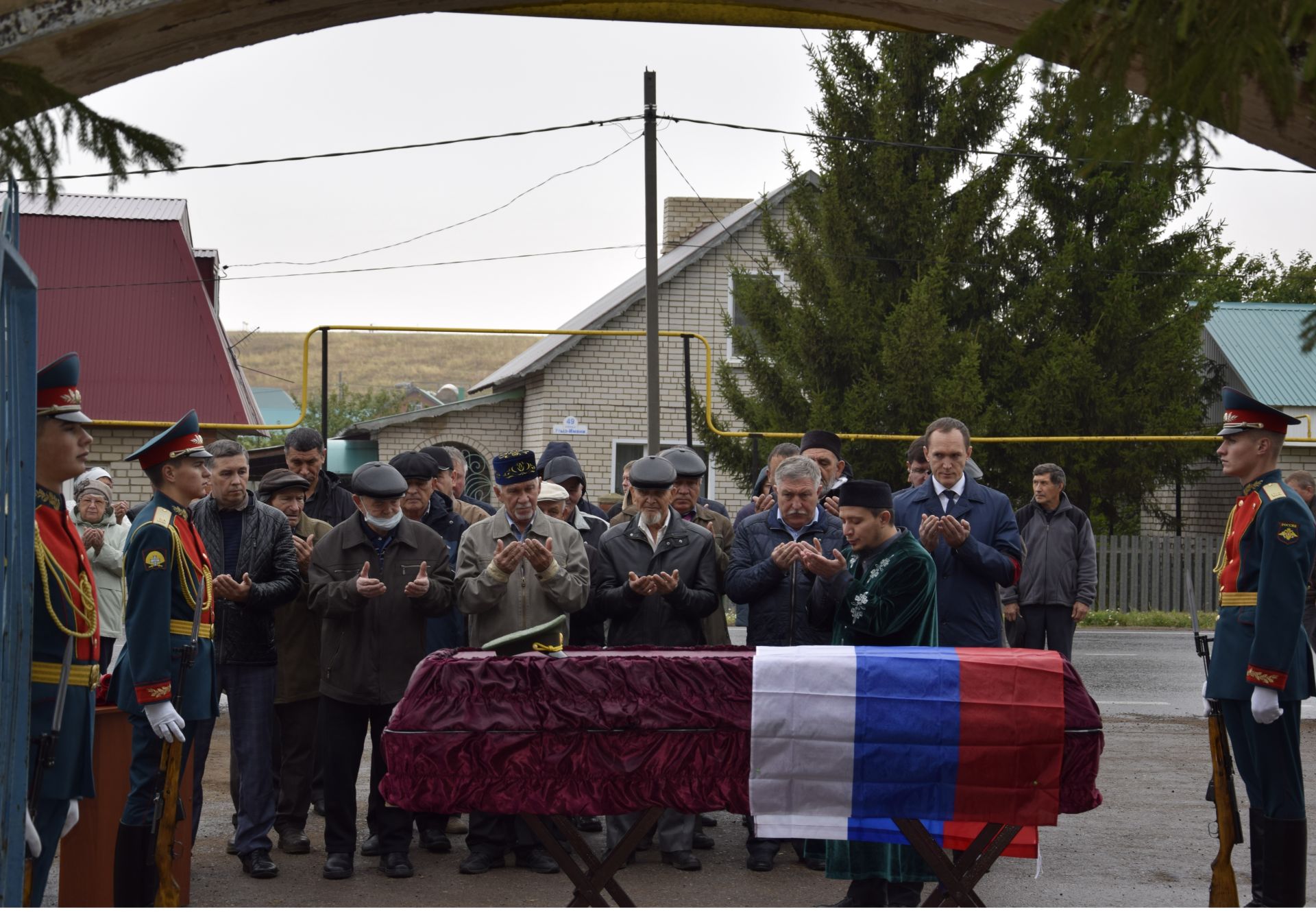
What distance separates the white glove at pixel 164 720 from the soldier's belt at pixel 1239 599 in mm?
4404

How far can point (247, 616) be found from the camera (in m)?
7.02

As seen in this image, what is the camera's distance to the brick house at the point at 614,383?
2867 cm

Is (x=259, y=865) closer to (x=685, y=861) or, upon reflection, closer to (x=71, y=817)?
(x=71, y=817)

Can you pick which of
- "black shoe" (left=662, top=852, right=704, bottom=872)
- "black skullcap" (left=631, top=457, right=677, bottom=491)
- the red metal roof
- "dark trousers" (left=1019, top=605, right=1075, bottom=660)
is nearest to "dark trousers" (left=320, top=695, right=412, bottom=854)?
"black shoe" (left=662, top=852, right=704, bottom=872)

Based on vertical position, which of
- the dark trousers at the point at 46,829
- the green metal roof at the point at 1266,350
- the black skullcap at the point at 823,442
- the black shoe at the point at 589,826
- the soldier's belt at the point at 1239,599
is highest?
the green metal roof at the point at 1266,350

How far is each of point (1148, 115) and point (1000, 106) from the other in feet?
80.5

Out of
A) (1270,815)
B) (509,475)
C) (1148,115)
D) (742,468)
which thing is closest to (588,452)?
(742,468)

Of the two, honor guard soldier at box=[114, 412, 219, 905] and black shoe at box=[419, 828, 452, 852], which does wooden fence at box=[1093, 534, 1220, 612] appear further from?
honor guard soldier at box=[114, 412, 219, 905]

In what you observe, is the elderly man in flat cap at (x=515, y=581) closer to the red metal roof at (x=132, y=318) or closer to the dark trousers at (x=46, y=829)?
the dark trousers at (x=46, y=829)

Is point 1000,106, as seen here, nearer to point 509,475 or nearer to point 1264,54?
point 509,475

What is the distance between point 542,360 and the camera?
93.9ft

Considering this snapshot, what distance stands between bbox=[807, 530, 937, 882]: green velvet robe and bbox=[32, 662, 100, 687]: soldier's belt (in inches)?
112

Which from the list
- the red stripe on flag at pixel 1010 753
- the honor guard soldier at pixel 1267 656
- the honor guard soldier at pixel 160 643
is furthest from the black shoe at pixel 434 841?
the honor guard soldier at pixel 1267 656

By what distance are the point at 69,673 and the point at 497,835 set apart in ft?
9.13
